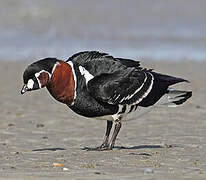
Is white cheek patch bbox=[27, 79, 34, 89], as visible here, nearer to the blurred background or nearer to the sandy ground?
the sandy ground

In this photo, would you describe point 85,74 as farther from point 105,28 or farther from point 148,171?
point 105,28

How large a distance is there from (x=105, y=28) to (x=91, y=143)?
16.4 metres

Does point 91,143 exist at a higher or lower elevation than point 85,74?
lower

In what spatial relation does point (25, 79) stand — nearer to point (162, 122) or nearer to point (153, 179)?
point (153, 179)

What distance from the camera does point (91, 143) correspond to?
9.82m

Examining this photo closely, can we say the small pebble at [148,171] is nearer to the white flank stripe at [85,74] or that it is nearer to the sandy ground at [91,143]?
the sandy ground at [91,143]

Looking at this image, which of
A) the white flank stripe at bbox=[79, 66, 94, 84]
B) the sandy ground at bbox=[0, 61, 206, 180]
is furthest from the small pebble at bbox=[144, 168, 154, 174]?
the white flank stripe at bbox=[79, 66, 94, 84]

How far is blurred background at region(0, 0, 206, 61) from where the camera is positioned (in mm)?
21281

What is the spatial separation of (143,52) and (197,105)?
326 inches

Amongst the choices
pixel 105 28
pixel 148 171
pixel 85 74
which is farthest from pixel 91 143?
pixel 105 28

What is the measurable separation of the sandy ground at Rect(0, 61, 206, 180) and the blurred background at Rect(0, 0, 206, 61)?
20.0 feet

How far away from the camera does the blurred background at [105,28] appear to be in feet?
69.8

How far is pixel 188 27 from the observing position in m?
26.1

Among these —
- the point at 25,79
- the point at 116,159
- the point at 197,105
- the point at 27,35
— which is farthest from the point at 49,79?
the point at 27,35
